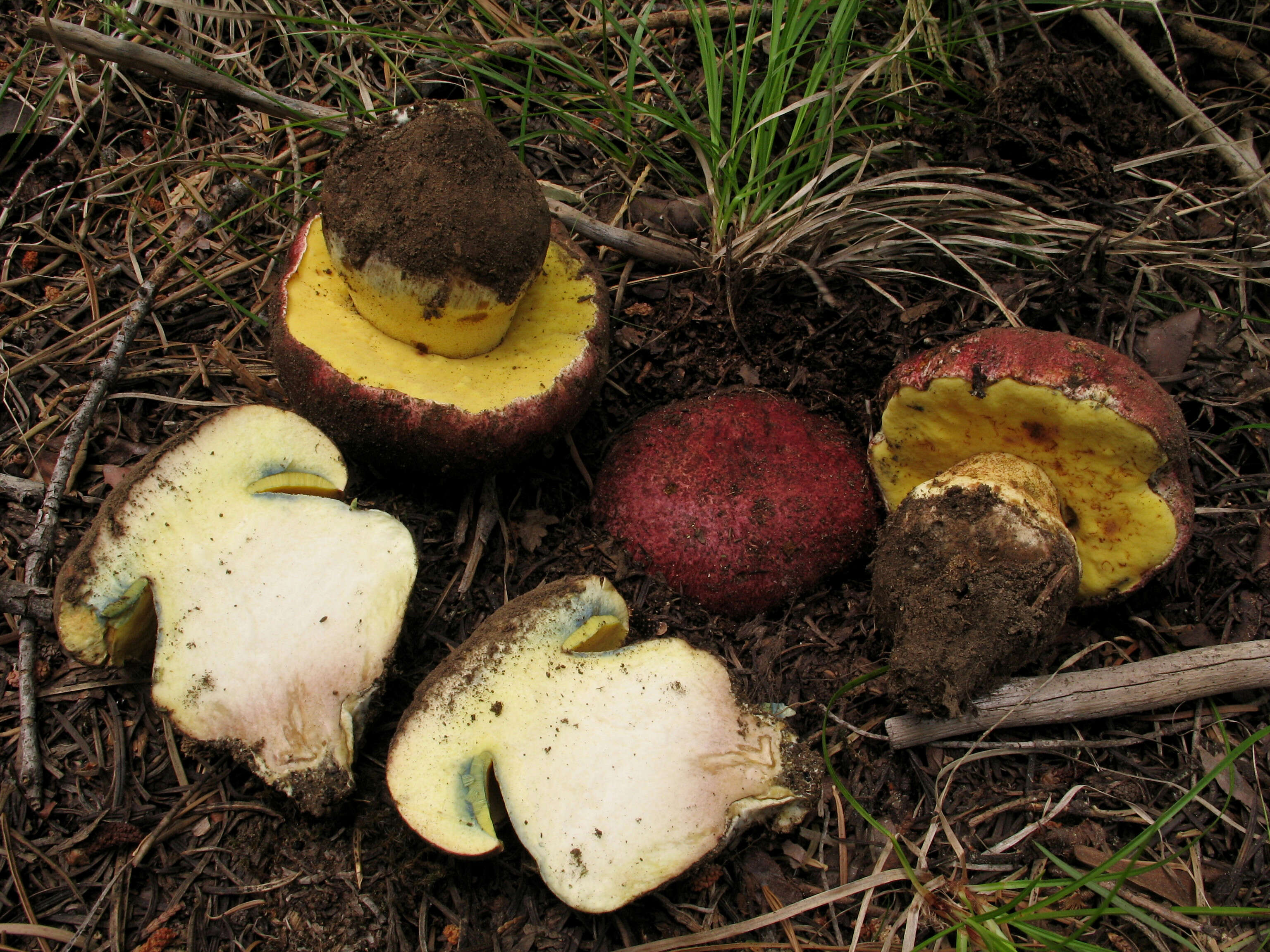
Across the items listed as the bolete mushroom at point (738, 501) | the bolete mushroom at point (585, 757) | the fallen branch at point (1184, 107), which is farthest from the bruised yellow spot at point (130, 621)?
the fallen branch at point (1184, 107)

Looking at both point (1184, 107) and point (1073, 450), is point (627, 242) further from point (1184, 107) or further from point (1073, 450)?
point (1184, 107)

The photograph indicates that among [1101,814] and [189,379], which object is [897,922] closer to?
[1101,814]

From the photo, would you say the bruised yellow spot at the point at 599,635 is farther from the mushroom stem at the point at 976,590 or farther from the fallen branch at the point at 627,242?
the fallen branch at the point at 627,242

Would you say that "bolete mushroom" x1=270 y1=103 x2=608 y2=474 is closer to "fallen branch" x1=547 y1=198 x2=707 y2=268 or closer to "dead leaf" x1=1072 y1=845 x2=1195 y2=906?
"fallen branch" x1=547 y1=198 x2=707 y2=268

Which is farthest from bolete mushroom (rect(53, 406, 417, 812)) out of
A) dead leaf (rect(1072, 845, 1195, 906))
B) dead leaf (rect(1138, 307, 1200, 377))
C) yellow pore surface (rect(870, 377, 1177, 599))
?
dead leaf (rect(1138, 307, 1200, 377))

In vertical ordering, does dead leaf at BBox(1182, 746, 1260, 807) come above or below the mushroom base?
below

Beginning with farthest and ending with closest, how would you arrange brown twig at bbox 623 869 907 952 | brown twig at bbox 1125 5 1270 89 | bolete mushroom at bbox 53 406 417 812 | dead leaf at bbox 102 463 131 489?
1. brown twig at bbox 1125 5 1270 89
2. dead leaf at bbox 102 463 131 489
3. bolete mushroom at bbox 53 406 417 812
4. brown twig at bbox 623 869 907 952
